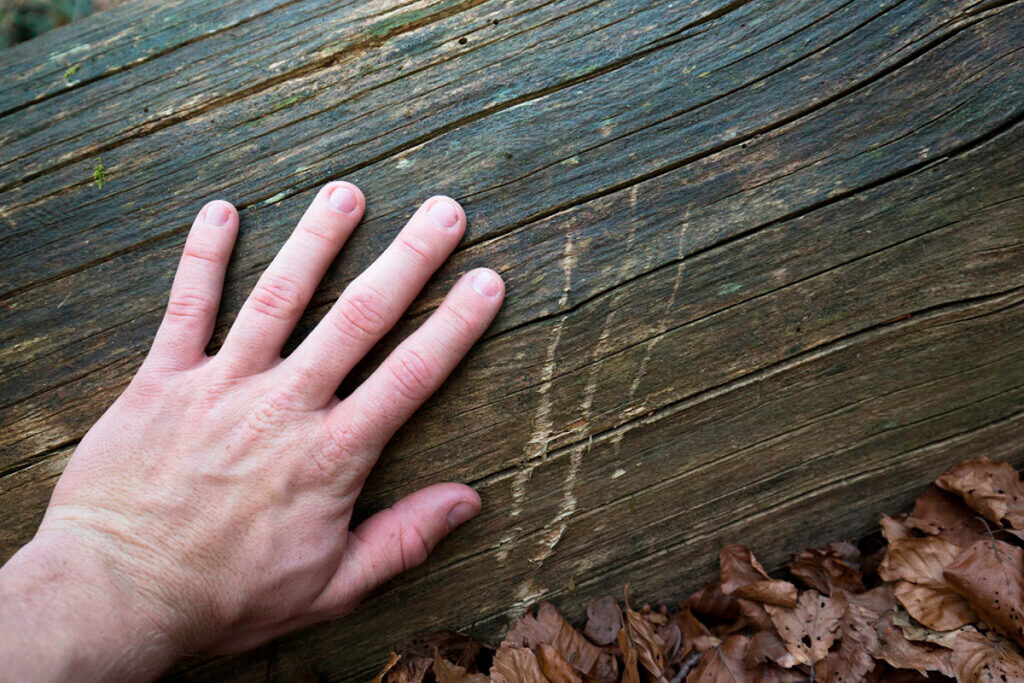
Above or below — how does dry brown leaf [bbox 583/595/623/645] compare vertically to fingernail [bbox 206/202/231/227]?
below

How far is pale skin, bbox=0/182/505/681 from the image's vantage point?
175cm

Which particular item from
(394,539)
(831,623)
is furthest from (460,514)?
(831,623)

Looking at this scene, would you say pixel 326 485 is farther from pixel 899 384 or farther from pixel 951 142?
pixel 951 142

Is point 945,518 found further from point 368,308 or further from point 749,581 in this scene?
point 368,308

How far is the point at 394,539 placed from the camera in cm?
191

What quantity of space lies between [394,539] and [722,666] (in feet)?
3.66

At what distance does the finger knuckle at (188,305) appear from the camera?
1.86m

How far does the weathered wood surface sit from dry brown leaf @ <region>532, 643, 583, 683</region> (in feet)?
1.02

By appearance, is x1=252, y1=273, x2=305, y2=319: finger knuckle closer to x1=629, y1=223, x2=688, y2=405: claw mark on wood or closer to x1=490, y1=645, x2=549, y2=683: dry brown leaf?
x1=629, y1=223, x2=688, y2=405: claw mark on wood

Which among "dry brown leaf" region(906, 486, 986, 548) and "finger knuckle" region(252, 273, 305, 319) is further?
"dry brown leaf" region(906, 486, 986, 548)

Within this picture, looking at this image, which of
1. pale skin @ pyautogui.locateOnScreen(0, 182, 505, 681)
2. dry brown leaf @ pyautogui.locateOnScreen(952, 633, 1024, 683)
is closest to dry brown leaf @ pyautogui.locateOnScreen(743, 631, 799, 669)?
dry brown leaf @ pyautogui.locateOnScreen(952, 633, 1024, 683)

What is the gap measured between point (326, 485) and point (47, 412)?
0.93m

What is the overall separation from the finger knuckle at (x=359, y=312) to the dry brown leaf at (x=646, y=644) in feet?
3.98

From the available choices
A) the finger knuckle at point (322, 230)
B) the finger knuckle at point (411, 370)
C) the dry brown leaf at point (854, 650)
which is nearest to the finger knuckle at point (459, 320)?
the finger knuckle at point (411, 370)
